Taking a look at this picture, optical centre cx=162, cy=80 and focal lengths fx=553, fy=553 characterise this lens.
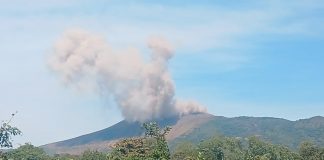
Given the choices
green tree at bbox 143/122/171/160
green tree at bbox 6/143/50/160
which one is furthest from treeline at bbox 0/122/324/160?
green tree at bbox 143/122/171/160

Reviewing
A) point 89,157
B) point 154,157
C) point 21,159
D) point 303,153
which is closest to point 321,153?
point 303,153

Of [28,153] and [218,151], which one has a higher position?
[28,153]

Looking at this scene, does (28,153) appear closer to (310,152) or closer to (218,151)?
(218,151)

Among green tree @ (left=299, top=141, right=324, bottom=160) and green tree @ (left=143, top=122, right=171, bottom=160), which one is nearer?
green tree @ (left=143, top=122, right=171, bottom=160)

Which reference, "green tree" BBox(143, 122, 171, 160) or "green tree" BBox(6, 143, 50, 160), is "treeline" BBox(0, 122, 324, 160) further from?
"green tree" BBox(143, 122, 171, 160)

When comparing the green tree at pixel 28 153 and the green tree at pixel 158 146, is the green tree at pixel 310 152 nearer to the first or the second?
the green tree at pixel 158 146

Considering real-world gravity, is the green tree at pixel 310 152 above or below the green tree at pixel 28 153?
below

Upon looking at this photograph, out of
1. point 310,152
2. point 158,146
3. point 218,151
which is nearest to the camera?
point 158,146

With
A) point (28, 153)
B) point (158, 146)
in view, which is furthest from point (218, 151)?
point (158, 146)

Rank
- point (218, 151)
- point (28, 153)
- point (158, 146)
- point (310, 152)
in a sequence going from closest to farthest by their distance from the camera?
point (158, 146)
point (310, 152)
point (218, 151)
point (28, 153)

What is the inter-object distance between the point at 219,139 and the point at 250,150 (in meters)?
9.45

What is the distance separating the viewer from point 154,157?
52188 mm

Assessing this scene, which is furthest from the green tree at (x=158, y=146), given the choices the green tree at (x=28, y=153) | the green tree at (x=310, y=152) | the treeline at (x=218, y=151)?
the green tree at (x=28, y=153)

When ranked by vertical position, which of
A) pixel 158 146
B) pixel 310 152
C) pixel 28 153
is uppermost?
pixel 28 153
